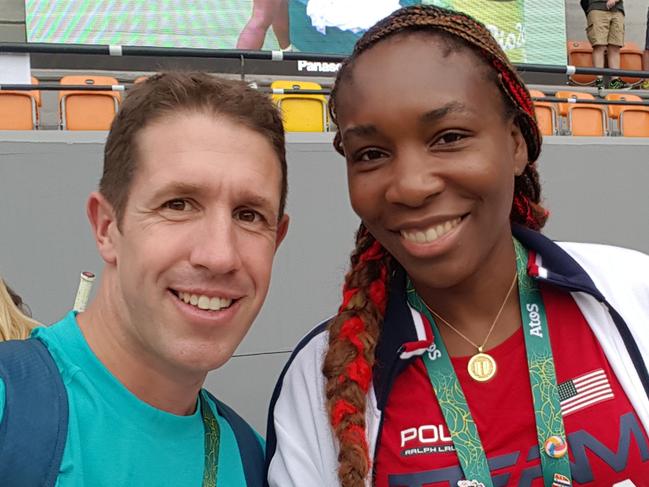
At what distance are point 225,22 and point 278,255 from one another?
17.2 ft

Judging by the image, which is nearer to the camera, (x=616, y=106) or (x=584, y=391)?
(x=584, y=391)

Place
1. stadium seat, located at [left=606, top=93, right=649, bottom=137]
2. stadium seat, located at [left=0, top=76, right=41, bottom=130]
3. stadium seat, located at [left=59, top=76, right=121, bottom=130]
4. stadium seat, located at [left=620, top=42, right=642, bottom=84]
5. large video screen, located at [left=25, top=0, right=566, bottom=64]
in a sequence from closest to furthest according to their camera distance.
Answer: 1. stadium seat, located at [left=0, top=76, right=41, bottom=130]
2. stadium seat, located at [left=59, top=76, right=121, bottom=130]
3. stadium seat, located at [left=606, top=93, right=649, bottom=137]
4. large video screen, located at [left=25, top=0, right=566, bottom=64]
5. stadium seat, located at [left=620, top=42, right=642, bottom=84]

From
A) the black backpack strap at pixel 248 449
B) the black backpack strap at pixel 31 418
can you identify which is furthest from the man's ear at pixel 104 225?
the black backpack strap at pixel 248 449

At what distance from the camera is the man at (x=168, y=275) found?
1326 mm

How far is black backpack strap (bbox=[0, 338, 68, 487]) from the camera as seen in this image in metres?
1.10

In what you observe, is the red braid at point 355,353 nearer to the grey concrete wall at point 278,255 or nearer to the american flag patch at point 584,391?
the american flag patch at point 584,391

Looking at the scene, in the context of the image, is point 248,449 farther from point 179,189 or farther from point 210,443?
point 179,189

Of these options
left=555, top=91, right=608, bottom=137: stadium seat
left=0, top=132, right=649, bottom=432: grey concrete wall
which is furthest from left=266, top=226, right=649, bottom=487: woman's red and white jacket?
left=555, top=91, right=608, bottom=137: stadium seat

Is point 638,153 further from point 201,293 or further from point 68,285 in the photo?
point 201,293

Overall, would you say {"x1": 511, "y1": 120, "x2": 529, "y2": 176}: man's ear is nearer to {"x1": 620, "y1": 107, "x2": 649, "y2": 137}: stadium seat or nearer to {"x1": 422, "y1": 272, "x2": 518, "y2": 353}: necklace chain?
{"x1": 422, "y1": 272, "x2": 518, "y2": 353}: necklace chain

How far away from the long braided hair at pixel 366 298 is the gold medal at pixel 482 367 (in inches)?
9.0

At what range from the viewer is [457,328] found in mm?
1623

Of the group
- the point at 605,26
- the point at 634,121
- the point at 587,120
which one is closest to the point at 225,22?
the point at 587,120

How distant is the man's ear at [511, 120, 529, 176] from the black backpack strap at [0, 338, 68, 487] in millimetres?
1104
